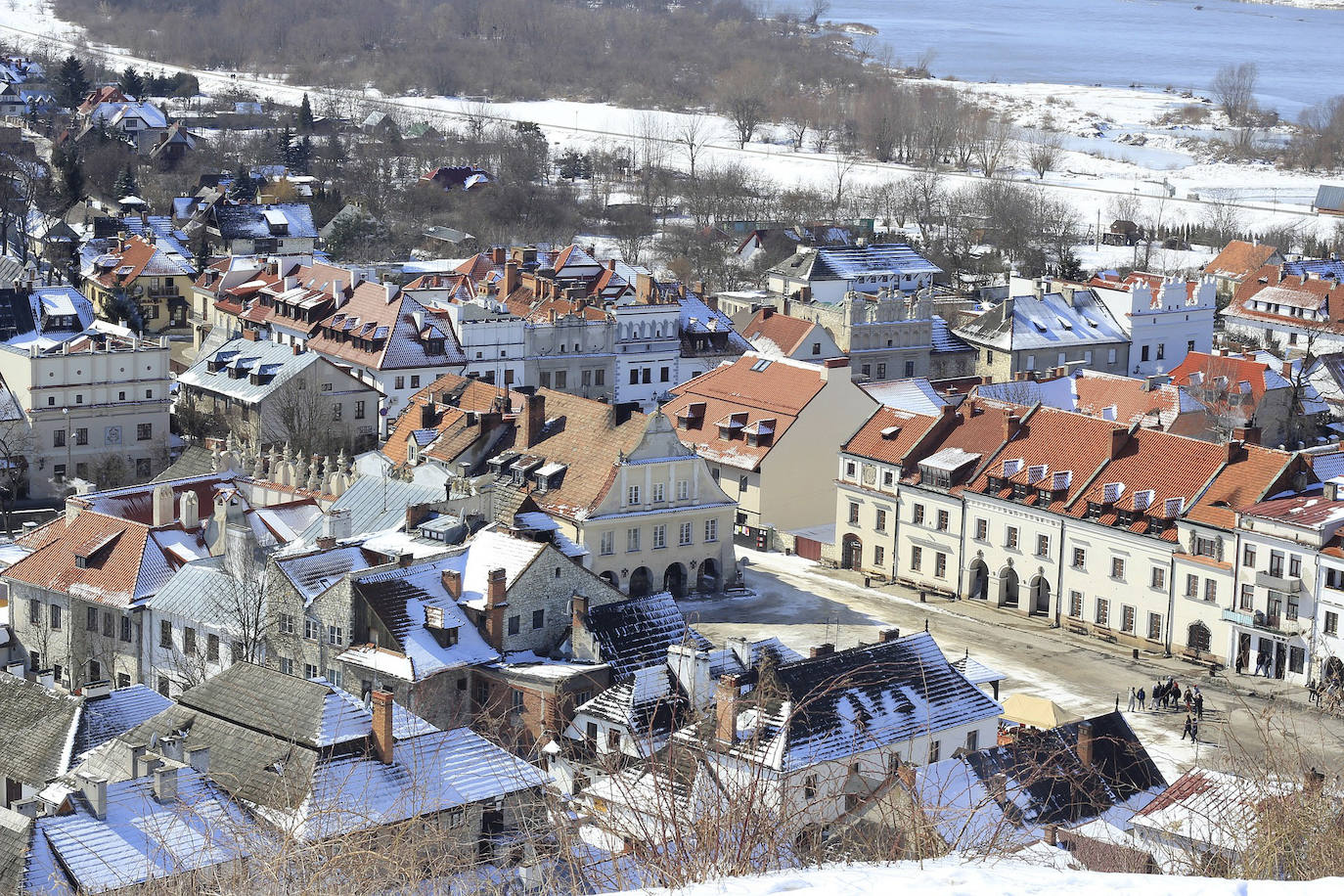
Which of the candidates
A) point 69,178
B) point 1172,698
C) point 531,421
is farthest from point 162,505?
point 69,178

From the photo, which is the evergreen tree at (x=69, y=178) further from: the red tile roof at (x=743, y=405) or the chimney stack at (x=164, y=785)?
the chimney stack at (x=164, y=785)

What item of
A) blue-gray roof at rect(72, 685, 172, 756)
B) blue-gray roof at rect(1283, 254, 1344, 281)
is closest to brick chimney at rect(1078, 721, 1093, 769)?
blue-gray roof at rect(72, 685, 172, 756)

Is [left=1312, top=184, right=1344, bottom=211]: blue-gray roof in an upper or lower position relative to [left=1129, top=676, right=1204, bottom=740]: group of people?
upper

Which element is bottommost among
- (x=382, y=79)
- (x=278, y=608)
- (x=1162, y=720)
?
(x=1162, y=720)

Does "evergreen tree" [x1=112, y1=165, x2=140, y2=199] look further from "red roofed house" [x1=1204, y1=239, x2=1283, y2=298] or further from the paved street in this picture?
the paved street

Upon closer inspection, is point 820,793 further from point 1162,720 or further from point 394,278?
point 394,278

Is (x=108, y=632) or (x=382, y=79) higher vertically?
(x=382, y=79)

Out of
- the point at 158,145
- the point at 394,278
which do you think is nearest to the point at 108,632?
the point at 394,278
